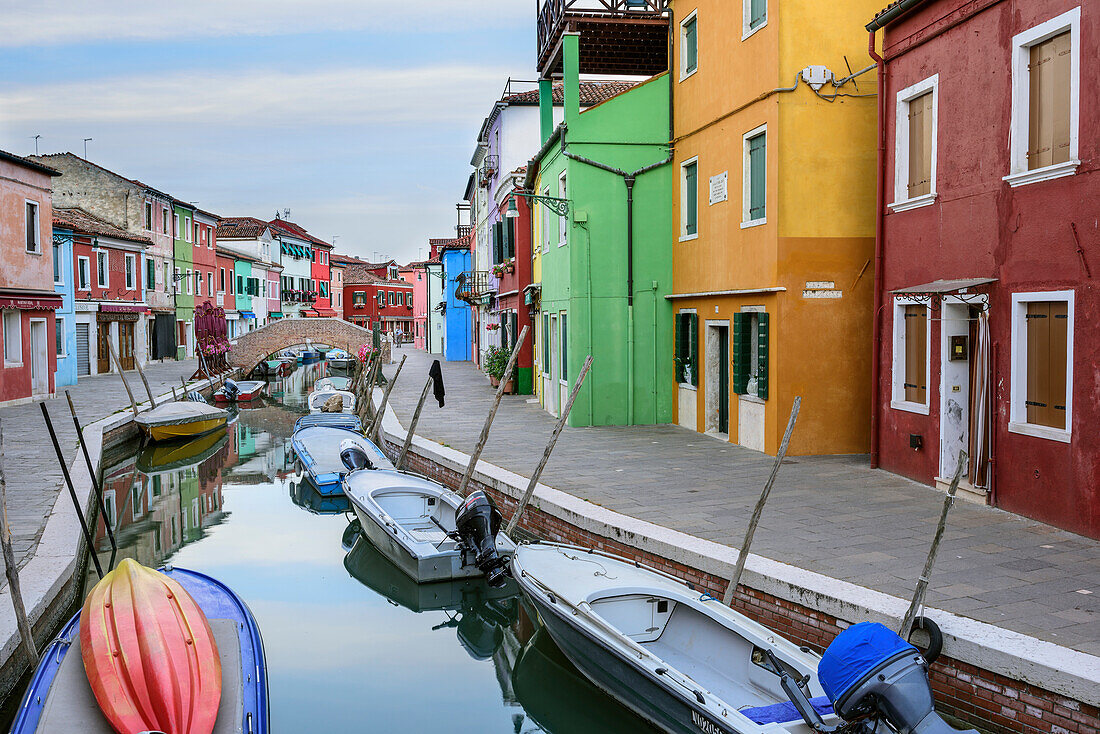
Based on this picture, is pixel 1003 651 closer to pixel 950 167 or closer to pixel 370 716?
pixel 370 716

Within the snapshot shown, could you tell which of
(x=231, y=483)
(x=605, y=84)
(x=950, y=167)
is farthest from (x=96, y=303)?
(x=950, y=167)

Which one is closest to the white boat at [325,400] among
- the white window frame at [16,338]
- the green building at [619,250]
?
the white window frame at [16,338]

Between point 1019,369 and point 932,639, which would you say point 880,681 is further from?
point 1019,369

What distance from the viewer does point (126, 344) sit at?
33.5m

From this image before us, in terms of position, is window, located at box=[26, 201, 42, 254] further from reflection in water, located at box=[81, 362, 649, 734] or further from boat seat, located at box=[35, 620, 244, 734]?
boat seat, located at box=[35, 620, 244, 734]

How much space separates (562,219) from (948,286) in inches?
354

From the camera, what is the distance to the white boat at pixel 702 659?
463 centimetres

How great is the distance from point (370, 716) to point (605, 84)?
19.0 m

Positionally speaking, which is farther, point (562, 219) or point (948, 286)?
point (562, 219)

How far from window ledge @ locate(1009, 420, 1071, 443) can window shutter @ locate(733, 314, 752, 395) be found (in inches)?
186

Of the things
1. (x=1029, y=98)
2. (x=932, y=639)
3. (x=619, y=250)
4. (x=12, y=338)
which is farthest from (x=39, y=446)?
(x=1029, y=98)

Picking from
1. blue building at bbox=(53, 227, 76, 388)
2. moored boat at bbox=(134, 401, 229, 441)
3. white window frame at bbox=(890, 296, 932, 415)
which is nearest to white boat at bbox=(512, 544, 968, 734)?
white window frame at bbox=(890, 296, 932, 415)

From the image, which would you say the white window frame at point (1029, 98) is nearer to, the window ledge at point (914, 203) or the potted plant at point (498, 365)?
the window ledge at point (914, 203)

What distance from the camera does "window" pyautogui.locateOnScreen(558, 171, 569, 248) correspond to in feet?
54.1
